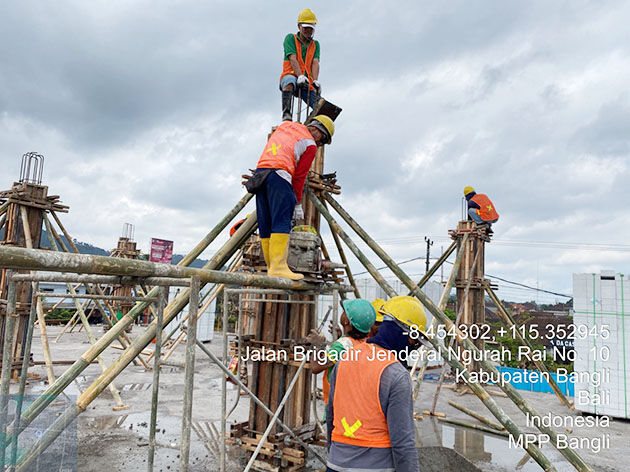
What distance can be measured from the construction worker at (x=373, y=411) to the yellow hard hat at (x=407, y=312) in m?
0.32

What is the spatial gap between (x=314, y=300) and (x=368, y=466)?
3.06 m

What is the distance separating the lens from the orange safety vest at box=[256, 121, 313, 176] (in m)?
4.77

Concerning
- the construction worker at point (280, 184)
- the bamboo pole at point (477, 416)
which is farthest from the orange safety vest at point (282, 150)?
the bamboo pole at point (477, 416)

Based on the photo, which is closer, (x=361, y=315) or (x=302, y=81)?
(x=361, y=315)

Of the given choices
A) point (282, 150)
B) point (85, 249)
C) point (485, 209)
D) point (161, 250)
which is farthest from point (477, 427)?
point (85, 249)

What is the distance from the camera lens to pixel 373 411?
9.36 ft

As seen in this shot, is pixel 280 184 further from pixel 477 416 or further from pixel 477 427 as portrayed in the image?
pixel 477 416

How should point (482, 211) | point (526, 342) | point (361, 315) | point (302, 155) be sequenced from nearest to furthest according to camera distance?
point (361, 315) < point (302, 155) < point (526, 342) < point (482, 211)

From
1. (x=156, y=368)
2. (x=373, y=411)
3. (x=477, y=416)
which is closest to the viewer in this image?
(x=373, y=411)

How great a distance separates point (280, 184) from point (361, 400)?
101 inches

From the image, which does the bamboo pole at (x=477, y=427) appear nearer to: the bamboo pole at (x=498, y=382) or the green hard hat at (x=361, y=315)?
the bamboo pole at (x=498, y=382)

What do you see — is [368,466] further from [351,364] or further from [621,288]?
[621,288]

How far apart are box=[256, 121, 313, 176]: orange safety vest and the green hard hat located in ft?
6.69

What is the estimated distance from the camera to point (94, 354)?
3816mm
